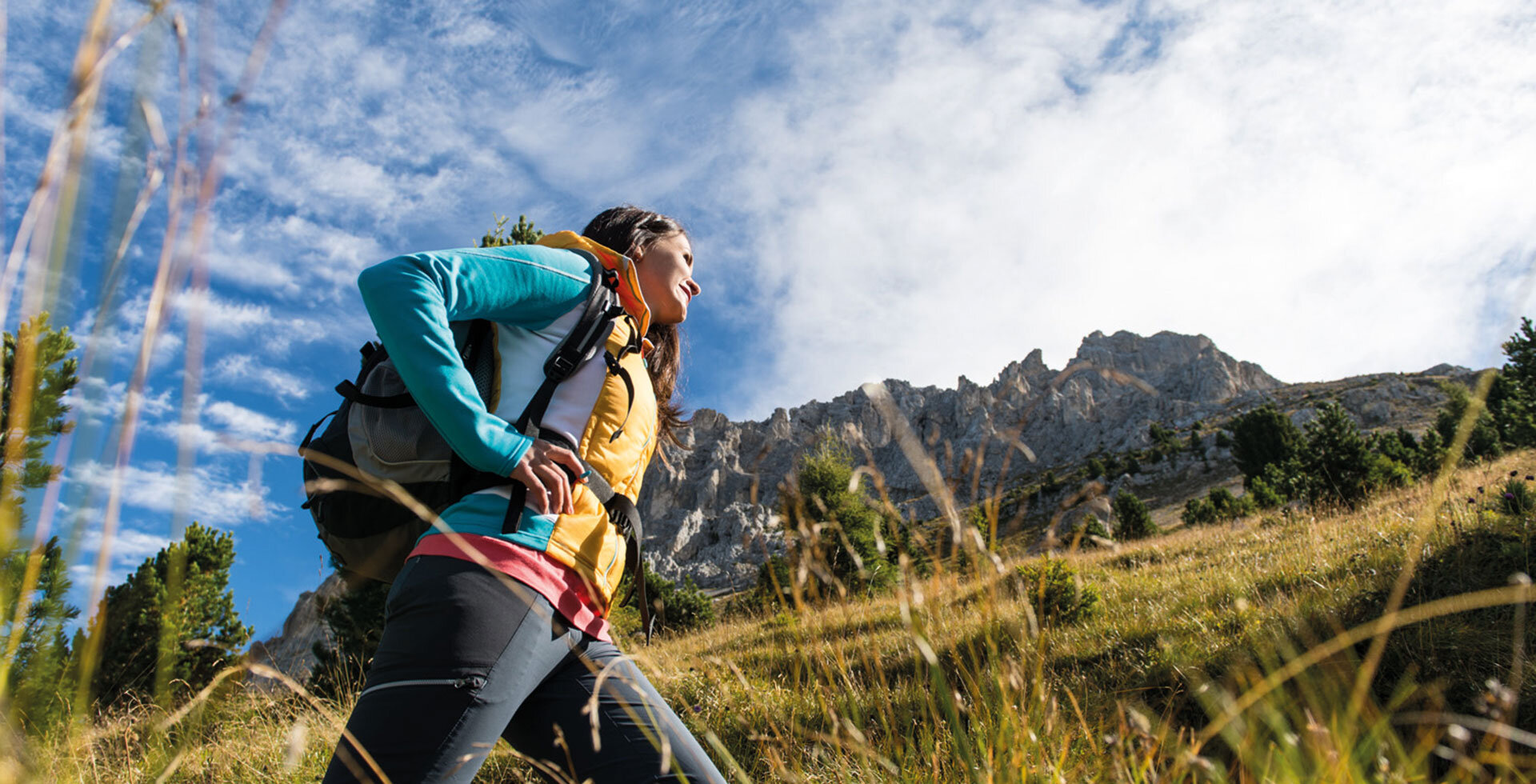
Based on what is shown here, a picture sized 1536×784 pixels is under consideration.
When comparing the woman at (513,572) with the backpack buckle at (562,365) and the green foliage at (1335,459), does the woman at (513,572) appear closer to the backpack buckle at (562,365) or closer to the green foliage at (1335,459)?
the backpack buckle at (562,365)

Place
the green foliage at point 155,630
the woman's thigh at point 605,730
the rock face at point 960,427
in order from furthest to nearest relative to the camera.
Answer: the rock face at point 960,427, the green foliage at point 155,630, the woman's thigh at point 605,730

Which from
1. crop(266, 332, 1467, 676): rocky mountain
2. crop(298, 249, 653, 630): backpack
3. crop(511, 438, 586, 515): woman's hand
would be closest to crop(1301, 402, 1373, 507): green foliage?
crop(266, 332, 1467, 676): rocky mountain

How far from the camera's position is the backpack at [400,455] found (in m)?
1.59

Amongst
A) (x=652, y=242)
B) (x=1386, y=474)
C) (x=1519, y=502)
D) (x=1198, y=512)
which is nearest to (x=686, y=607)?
(x=1519, y=502)

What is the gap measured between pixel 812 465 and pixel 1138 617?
13916mm

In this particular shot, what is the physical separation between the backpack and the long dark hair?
46 centimetres

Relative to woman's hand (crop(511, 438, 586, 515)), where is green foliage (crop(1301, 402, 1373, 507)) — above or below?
below

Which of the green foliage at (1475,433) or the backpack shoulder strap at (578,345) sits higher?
the backpack shoulder strap at (578,345)

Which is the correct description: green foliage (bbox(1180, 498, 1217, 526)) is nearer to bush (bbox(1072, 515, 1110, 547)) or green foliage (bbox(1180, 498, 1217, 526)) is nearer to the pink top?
bush (bbox(1072, 515, 1110, 547))

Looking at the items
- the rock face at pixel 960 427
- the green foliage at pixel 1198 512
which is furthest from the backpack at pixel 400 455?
the rock face at pixel 960 427

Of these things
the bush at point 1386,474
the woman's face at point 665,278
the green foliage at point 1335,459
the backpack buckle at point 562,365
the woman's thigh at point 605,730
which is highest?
the woman's face at point 665,278

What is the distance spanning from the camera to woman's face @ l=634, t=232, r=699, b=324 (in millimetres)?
2209

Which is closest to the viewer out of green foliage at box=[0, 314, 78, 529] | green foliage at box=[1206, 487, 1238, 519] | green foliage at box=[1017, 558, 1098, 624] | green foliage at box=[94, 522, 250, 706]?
green foliage at box=[0, 314, 78, 529]

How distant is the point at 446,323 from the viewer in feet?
5.01
